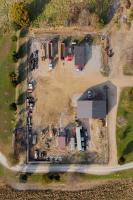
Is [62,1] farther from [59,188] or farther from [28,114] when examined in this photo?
[59,188]

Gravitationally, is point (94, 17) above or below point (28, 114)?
above

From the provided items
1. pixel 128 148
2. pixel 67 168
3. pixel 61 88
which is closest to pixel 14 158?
Answer: pixel 67 168

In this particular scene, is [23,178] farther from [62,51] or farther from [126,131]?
[62,51]

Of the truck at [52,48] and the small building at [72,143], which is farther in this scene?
the truck at [52,48]

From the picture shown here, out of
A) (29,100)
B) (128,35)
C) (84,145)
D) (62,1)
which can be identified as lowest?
(84,145)

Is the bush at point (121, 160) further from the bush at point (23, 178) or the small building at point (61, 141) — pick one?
the bush at point (23, 178)

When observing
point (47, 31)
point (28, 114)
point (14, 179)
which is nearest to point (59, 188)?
point (14, 179)

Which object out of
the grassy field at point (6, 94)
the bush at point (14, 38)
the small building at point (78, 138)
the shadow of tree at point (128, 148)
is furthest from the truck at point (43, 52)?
the shadow of tree at point (128, 148)
